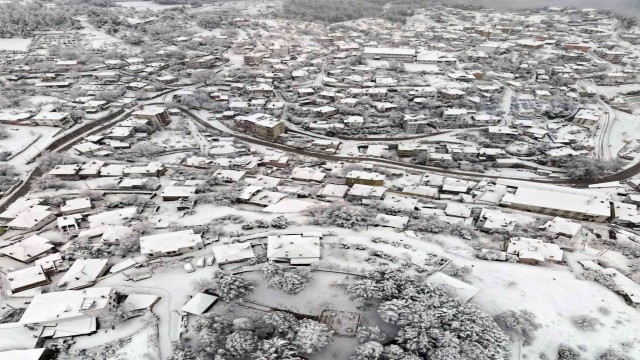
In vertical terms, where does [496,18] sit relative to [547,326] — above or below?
above

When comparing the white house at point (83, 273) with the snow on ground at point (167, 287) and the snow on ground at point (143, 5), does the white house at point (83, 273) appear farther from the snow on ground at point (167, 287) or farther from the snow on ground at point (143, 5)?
the snow on ground at point (143, 5)

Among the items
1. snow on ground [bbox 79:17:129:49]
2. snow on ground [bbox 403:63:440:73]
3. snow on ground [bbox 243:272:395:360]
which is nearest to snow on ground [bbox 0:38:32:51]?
snow on ground [bbox 79:17:129:49]

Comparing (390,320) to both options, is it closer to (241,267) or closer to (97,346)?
(241,267)

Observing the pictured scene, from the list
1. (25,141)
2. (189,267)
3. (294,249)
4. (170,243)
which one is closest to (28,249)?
(170,243)

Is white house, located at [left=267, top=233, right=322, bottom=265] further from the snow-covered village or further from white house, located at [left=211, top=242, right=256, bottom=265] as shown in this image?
white house, located at [left=211, top=242, right=256, bottom=265]

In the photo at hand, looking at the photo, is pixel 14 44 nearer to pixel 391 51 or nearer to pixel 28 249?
pixel 28 249

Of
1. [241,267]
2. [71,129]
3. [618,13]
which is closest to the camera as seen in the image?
[241,267]

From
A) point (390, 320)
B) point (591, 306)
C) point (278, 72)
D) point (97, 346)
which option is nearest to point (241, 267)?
point (97, 346)
